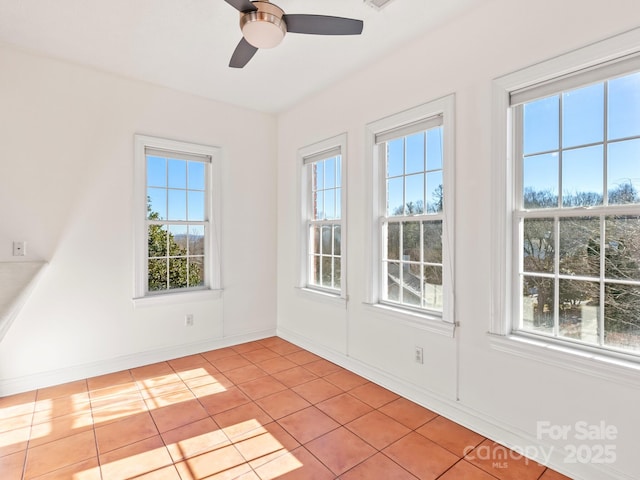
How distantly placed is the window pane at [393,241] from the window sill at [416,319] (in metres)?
0.46

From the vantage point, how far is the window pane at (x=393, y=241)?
3.04 metres

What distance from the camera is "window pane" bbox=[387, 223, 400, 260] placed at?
3035 millimetres

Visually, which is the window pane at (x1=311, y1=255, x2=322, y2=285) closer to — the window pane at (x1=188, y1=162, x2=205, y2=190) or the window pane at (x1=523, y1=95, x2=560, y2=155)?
the window pane at (x1=188, y1=162, x2=205, y2=190)

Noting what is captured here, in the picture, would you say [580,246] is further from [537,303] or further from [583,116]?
[583,116]

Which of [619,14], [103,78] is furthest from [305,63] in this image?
[619,14]

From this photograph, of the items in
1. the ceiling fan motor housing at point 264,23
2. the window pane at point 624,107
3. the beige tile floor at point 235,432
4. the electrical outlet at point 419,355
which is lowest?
the beige tile floor at point 235,432

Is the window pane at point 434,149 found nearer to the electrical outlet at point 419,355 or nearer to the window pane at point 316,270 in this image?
the electrical outlet at point 419,355

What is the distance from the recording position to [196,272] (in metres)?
3.99

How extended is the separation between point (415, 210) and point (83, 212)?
10.0 feet

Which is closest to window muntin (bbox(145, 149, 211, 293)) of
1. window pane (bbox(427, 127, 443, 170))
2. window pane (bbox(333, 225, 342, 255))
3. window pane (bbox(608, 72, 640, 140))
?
window pane (bbox(333, 225, 342, 255))

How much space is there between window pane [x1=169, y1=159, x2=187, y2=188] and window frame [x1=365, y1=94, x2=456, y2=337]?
211 centimetres

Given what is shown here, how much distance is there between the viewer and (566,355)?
1.92 m

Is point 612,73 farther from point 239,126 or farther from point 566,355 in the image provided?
point 239,126

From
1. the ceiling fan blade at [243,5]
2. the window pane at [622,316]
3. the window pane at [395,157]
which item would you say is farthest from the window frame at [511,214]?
the ceiling fan blade at [243,5]
